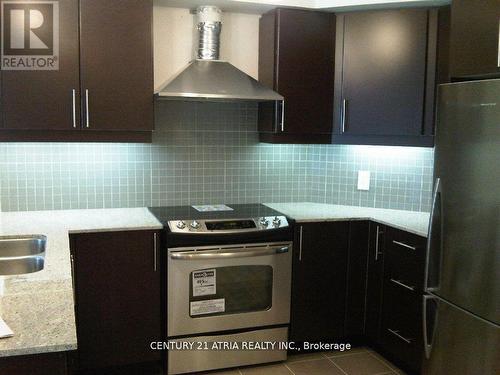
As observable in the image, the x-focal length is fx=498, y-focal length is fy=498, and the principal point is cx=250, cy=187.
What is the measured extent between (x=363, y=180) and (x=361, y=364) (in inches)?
48.6

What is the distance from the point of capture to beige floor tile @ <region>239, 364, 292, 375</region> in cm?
297

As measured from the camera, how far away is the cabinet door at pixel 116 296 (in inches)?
106

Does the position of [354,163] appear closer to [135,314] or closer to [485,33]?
[485,33]

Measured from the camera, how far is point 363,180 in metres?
3.53

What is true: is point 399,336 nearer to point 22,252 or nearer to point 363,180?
point 363,180

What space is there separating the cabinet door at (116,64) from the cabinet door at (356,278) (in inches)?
57.1

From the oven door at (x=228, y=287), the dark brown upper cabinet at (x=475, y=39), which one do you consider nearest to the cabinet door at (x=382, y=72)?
the dark brown upper cabinet at (x=475, y=39)

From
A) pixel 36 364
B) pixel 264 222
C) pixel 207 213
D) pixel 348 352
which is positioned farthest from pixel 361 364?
pixel 36 364

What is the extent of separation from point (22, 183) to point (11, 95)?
0.61 m

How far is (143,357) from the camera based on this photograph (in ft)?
9.36

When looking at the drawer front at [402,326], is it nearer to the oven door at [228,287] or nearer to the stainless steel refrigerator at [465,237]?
the stainless steel refrigerator at [465,237]

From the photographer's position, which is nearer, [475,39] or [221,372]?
[475,39]

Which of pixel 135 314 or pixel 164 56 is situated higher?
pixel 164 56

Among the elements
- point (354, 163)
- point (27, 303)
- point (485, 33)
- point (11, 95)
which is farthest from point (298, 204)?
point (27, 303)
